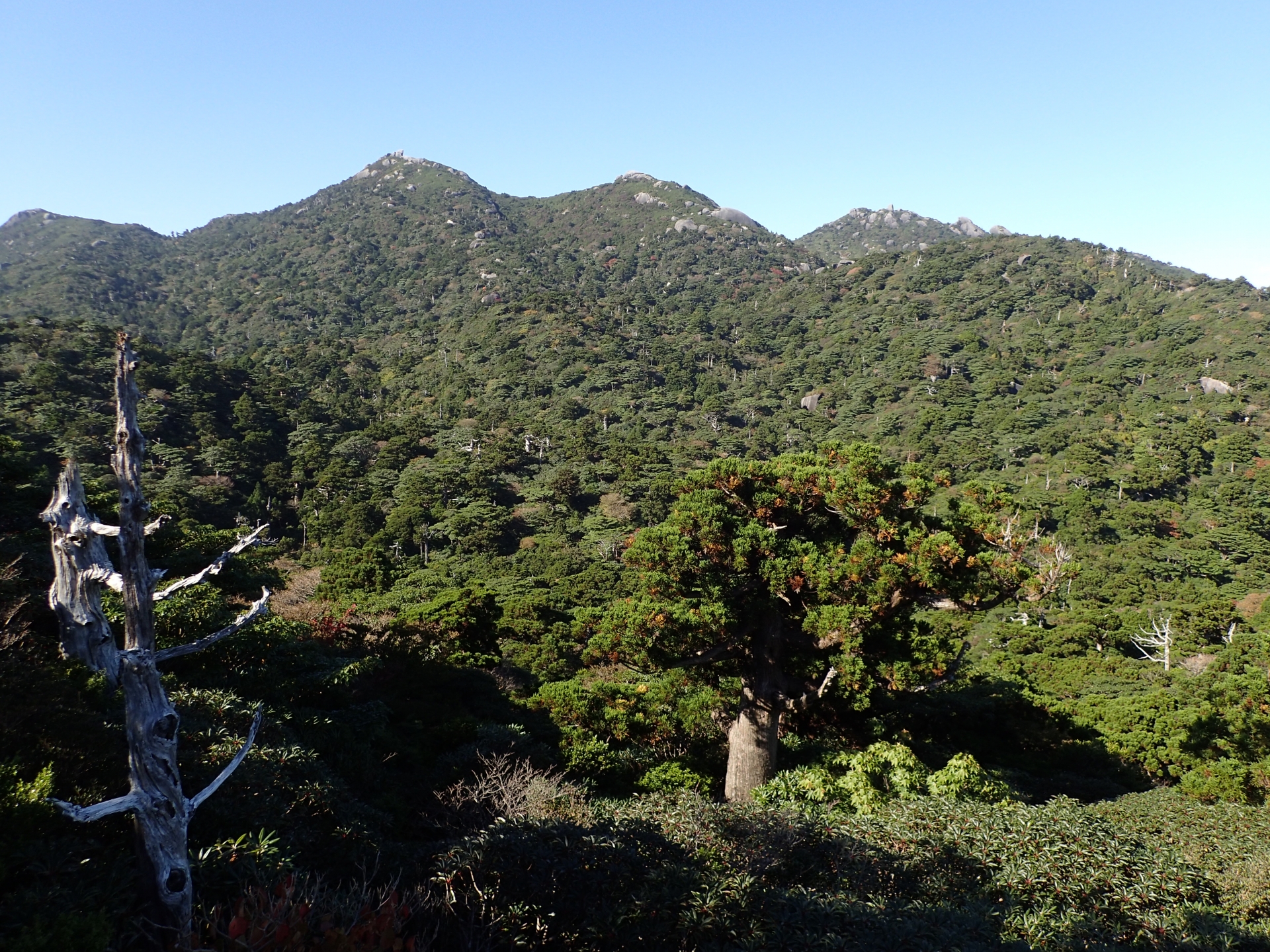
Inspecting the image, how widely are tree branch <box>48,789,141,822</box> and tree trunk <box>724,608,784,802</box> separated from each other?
30.1ft

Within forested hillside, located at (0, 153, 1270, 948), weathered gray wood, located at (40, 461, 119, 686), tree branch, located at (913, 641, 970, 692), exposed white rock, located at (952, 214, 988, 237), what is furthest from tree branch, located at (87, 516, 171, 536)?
exposed white rock, located at (952, 214, 988, 237)

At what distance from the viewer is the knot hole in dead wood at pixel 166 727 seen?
11.5 ft

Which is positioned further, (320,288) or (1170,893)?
(320,288)

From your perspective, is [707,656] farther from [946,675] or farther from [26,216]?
[26,216]

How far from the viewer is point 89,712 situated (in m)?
5.50

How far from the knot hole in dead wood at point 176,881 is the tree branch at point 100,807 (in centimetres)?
44

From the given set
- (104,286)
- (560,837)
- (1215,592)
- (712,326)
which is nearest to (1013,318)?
(712,326)

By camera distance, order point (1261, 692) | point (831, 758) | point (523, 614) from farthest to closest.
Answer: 1. point (523, 614)
2. point (1261, 692)
3. point (831, 758)

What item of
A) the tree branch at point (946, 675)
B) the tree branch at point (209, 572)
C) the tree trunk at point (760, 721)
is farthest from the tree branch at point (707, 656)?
the tree branch at point (209, 572)

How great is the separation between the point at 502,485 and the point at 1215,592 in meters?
47.9

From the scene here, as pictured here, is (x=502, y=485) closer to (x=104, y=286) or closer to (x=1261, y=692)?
(x=1261, y=692)

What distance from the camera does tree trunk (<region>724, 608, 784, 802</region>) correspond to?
10906 mm

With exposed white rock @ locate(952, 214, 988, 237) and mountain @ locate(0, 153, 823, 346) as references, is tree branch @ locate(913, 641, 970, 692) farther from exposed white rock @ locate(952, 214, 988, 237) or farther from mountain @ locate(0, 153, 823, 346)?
exposed white rock @ locate(952, 214, 988, 237)

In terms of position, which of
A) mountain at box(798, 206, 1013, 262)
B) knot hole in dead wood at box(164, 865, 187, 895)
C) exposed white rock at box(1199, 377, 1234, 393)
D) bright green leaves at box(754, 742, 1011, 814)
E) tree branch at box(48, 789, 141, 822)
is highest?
mountain at box(798, 206, 1013, 262)
